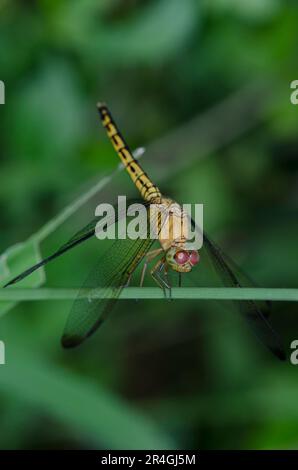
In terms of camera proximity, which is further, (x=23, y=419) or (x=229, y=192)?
(x=229, y=192)

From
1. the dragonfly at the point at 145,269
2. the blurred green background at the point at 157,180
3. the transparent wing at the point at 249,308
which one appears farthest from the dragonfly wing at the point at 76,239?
the blurred green background at the point at 157,180

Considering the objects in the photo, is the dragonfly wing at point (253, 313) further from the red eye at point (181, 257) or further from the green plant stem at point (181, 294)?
the green plant stem at point (181, 294)

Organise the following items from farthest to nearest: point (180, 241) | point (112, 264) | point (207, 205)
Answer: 1. point (207, 205)
2. point (180, 241)
3. point (112, 264)

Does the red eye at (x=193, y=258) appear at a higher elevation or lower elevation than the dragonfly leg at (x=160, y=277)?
higher

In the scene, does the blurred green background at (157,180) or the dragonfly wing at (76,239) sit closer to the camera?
the dragonfly wing at (76,239)

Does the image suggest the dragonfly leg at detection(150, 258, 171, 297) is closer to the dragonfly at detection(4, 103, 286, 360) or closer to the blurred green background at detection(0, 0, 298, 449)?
the dragonfly at detection(4, 103, 286, 360)

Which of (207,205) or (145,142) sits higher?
(145,142)
